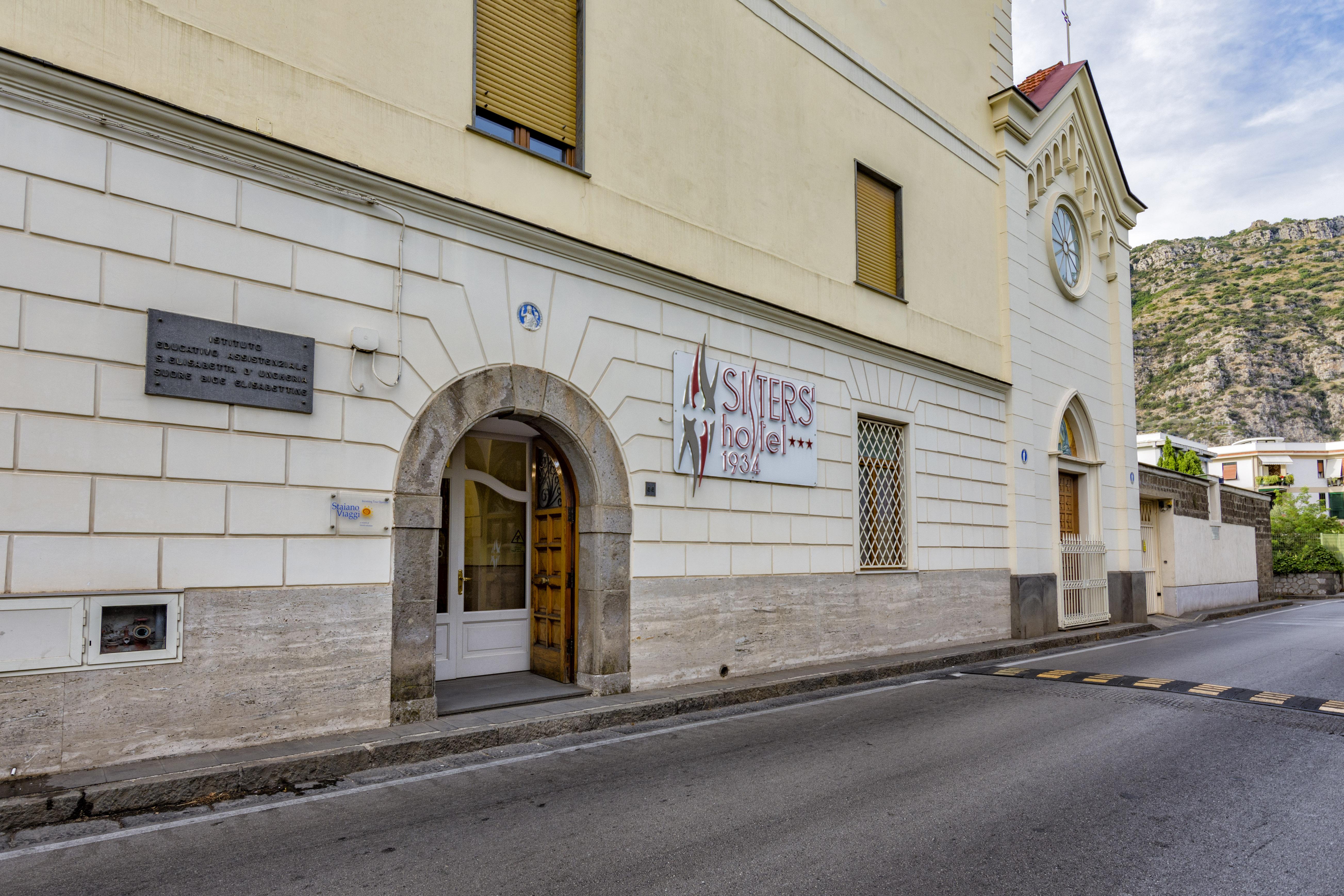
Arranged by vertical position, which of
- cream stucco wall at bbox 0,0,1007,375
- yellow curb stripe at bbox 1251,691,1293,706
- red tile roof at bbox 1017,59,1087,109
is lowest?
yellow curb stripe at bbox 1251,691,1293,706

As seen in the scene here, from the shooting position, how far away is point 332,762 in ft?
17.9

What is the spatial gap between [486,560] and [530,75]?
484 cm

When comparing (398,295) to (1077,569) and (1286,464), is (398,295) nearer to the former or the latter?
(1077,569)

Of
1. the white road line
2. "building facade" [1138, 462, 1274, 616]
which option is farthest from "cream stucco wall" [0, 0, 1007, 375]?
"building facade" [1138, 462, 1274, 616]

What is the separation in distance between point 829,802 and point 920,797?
56 cm

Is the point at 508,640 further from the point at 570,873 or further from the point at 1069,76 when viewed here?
the point at 1069,76

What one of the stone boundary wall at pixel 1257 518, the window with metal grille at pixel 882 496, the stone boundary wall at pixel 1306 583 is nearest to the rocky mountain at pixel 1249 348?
the stone boundary wall at pixel 1306 583

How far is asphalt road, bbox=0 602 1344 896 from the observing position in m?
3.76

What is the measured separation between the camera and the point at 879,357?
11.7 meters

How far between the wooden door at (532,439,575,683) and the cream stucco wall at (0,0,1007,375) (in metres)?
2.45

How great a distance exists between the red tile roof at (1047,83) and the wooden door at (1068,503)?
7.04m

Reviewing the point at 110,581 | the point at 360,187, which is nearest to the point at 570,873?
the point at 110,581

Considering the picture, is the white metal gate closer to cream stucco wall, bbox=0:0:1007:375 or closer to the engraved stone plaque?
cream stucco wall, bbox=0:0:1007:375

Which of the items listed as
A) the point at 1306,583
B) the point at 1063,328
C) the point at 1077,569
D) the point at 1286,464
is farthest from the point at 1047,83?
the point at 1286,464
